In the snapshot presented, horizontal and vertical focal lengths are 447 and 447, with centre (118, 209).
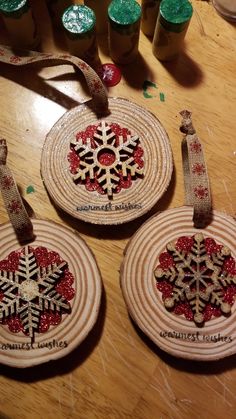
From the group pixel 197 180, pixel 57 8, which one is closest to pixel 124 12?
pixel 57 8

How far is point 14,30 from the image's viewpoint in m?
1.36

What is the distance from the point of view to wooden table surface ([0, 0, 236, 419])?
1.11 metres

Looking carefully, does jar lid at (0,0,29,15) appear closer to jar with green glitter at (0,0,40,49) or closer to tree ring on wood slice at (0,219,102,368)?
jar with green glitter at (0,0,40,49)

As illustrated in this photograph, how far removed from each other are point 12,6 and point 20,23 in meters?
0.05

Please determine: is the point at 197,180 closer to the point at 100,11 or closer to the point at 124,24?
the point at 124,24

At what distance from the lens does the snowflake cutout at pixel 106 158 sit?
4.11 ft

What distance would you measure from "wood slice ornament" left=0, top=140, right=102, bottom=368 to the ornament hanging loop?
1.01ft

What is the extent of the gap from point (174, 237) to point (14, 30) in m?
0.80

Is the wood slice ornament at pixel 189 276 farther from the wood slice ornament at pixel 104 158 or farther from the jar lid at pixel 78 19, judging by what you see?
the jar lid at pixel 78 19

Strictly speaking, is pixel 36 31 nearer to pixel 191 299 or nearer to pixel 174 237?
pixel 174 237

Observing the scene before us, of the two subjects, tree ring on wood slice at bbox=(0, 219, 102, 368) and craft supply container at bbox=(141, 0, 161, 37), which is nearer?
tree ring on wood slice at bbox=(0, 219, 102, 368)

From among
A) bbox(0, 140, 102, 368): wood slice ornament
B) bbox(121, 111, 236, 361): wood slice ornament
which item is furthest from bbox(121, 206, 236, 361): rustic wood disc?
bbox(0, 140, 102, 368): wood slice ornament

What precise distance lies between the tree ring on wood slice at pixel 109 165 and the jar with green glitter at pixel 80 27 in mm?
195

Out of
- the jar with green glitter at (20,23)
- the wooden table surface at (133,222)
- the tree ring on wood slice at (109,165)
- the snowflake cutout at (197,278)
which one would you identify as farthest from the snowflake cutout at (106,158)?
the jar with green glitter at (20,23)
